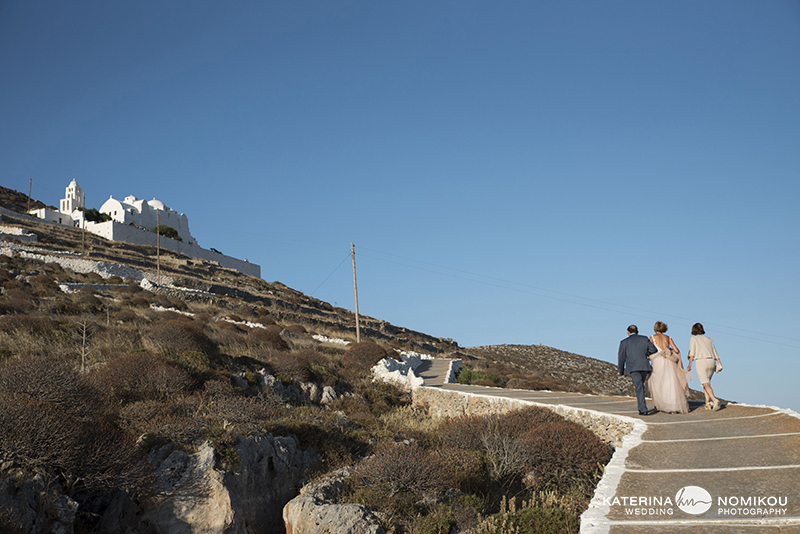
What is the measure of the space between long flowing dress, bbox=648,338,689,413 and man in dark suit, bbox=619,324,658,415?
151 millimetres

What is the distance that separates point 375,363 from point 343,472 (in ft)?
42.3

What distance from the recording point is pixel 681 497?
473cm

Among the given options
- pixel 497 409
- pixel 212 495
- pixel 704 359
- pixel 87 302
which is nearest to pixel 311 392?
pixel 497 409

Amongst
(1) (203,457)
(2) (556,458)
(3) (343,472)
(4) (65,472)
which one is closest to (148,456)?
(1) (203,457)

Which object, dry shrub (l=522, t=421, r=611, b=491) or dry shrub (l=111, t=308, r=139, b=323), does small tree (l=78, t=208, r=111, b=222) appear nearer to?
dry shrub (l=111, t=308, r=139, b=323)

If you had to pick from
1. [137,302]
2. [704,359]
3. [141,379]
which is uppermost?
[137,302]

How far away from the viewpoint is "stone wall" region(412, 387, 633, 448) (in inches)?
356

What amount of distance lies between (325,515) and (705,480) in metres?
5.09

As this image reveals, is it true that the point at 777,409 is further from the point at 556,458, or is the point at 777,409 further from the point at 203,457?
the point at 203,457

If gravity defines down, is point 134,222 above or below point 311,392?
above

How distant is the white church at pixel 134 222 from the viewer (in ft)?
228

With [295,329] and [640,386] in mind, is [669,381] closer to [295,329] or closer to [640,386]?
[640,386]

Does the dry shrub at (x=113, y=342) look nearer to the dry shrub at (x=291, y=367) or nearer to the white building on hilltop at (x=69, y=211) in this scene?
the dry shrub at (x=291, y=367)

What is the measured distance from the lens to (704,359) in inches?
347
